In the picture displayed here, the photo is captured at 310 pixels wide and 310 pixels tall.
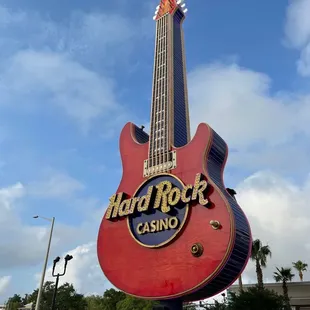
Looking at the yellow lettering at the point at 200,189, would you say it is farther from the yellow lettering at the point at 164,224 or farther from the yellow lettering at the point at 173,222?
the yellow lettering at the point at 164,224

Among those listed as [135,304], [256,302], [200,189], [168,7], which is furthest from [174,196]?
[168,7]

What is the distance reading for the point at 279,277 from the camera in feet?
132

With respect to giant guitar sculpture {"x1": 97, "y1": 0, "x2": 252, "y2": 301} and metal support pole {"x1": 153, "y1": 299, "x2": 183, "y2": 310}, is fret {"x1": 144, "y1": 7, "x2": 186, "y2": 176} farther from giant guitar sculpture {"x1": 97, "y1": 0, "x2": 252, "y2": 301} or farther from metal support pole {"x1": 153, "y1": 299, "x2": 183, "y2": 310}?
metal support pole {"x1": 153, "y1": 299, "x2": 183, "y2": 310}

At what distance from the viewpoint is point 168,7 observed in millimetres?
40156

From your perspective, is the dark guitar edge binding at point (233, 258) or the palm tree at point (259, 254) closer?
the dark guitar edge binding at point (233, 258)

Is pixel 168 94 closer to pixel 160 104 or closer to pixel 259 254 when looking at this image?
pixel 160 104

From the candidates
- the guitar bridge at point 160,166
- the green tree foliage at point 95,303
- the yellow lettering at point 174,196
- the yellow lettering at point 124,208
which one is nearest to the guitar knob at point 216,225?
the yellow lettering at point 174,196

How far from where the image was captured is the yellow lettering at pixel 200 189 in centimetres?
2361

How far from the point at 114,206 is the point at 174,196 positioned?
5945mm

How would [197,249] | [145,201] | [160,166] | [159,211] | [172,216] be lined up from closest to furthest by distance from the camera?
[197,249]
[172,216]
[159,211]
[145,201]
[160,166]

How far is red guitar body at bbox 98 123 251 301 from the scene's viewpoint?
21.9 metres

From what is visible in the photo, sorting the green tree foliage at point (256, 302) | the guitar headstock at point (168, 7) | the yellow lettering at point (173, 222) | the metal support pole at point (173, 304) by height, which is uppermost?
the guitar headstock at point (168, 7)

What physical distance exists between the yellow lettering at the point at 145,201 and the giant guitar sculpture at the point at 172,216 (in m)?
0.08

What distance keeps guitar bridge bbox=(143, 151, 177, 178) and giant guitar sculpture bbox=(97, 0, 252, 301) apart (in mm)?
90
